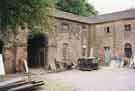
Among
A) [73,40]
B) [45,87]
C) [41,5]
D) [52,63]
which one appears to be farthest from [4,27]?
[73,40]

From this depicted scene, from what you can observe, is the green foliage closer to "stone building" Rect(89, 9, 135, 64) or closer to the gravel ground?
the gravel ground

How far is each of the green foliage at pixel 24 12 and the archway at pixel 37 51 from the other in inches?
311

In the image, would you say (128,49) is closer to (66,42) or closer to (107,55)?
(107,55)

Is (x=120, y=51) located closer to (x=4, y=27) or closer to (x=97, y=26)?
(x=97, y=26)

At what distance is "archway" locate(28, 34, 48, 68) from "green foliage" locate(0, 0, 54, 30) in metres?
7.89

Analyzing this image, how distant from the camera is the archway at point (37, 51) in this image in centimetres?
2100

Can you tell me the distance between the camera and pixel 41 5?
1251 centimetres

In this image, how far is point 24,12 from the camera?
40.5 ft

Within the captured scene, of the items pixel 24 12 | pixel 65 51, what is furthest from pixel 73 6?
pixel 24 12

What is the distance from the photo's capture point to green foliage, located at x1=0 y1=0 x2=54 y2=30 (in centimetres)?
1163

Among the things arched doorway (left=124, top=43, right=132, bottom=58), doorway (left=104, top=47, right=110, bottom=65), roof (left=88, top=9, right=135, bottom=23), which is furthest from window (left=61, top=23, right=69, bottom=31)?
arched doorway (left=124, top=43, right=132, bottom=58)

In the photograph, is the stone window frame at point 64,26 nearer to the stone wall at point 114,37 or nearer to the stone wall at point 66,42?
the stone wall at point 66,42

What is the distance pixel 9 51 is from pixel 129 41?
44.3 ft

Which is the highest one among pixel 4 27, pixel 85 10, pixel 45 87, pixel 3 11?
pixel 85 10
